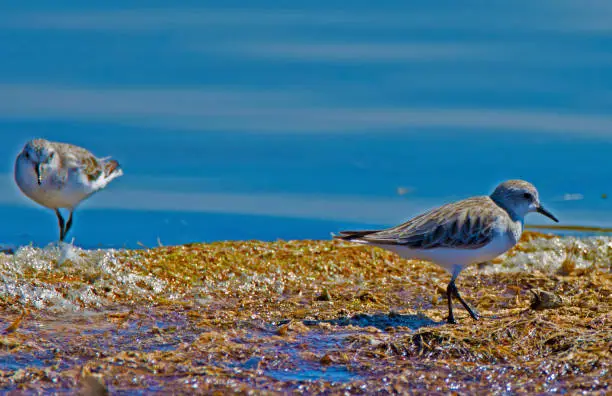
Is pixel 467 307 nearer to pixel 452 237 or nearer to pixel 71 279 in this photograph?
pixel 452 237

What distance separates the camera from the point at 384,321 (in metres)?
7.51

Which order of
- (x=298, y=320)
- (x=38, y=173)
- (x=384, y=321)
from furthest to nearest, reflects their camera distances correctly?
(x=38, y=173), (x=384, y=321), (x=298, y=320)

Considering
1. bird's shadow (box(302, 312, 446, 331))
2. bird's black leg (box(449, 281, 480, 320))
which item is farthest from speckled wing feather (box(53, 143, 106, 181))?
bird's black leg (box(449, 281, 480, 320))

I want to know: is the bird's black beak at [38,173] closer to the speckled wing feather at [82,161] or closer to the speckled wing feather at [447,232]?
the speckled wing feather at [82,161]

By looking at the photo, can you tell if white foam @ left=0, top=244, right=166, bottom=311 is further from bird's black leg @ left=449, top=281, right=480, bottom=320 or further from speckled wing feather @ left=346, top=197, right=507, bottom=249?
bird's black leg @ left=449, top=281, right=480, bottom=320

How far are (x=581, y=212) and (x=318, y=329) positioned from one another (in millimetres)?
5760

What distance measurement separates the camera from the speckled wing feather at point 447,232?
8016 mm

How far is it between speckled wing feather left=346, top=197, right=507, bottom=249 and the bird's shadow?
0.63m

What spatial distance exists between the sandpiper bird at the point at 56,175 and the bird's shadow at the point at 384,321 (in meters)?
4.08

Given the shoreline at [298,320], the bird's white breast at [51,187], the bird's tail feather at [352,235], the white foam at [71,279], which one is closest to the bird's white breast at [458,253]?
the bird's tail feather at [352,235]

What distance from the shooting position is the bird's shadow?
24.1 feet

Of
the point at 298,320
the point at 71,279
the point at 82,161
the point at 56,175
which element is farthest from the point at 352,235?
the point at 82,161

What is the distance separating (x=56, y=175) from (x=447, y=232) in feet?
14.4

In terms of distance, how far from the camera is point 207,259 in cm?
894
